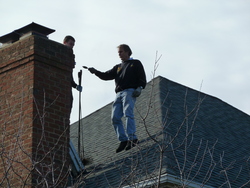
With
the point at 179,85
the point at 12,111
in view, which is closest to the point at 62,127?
the point at 12,111

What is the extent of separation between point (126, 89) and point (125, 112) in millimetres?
406

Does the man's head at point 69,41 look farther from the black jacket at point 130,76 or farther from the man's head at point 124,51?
the black jacket at point 130,76

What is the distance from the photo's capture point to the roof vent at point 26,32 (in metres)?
9.49

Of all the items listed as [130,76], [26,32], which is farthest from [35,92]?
[130,76]

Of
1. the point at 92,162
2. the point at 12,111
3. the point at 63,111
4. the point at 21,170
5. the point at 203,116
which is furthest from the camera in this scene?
the point at 203,116

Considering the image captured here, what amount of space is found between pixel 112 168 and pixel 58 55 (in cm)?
198

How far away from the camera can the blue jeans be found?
948 centimetres

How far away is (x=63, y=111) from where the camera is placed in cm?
919

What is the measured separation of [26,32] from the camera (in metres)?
9.56

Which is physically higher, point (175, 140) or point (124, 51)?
point (124, 51)

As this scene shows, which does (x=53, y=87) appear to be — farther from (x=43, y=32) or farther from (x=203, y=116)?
(x=203, y=116)

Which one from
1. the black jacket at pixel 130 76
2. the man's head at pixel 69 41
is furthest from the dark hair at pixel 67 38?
the black jacket at pixel 130 76

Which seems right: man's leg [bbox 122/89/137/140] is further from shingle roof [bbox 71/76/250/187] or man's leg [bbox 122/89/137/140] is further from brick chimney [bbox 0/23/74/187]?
brick chimney [bbox 0/23/74/187]

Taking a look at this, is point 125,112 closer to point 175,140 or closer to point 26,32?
point 175,140
